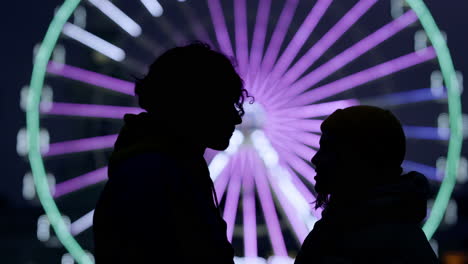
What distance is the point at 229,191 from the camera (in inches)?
240

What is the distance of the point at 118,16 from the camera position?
6.61 meters

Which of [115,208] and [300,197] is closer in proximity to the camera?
[115,208]

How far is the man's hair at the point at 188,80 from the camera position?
1834 mm

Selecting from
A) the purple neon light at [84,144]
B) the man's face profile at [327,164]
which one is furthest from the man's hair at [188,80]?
the purple neon light at [84,144]

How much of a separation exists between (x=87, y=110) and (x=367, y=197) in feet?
16.4

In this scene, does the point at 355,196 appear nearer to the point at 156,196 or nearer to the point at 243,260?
the point at 156,196

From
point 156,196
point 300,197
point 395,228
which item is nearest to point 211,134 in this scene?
point 156,196

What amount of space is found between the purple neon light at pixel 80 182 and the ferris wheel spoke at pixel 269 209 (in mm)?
1413

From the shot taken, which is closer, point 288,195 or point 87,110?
point 288,195

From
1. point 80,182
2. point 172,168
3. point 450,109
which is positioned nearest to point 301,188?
point 450,109

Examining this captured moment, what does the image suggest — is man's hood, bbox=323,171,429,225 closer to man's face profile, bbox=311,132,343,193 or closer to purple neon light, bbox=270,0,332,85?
man's face profile, bbox=311,132,343,193

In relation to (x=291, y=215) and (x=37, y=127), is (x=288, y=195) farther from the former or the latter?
(x=37, y=127)

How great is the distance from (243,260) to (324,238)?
4.36m

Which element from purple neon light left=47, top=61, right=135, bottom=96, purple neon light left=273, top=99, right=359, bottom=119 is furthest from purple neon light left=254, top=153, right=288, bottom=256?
purple neon light left=47, top=61, right=135, bottom=96
